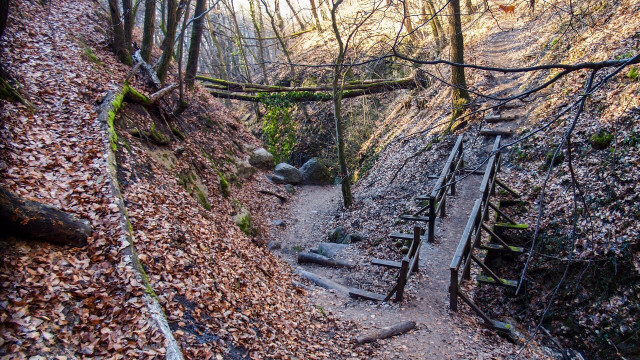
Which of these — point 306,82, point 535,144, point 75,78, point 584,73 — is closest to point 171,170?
point 75,78

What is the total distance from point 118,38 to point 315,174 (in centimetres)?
1082

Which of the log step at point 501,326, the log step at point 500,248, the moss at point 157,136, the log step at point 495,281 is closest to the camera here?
the log step at point 501,326

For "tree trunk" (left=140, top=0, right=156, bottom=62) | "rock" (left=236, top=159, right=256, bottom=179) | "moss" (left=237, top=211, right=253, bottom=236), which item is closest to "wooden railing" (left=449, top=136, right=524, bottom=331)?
"moss" (left=237, top=211, right=253, bottom=236)

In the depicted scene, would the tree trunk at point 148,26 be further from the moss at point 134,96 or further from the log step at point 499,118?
the log step at point 499,118

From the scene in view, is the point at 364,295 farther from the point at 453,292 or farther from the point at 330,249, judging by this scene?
the point at 330,249

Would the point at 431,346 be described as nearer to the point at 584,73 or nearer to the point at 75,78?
the point at 584,73

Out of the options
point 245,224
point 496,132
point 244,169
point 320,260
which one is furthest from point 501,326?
point 244,169

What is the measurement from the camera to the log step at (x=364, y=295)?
7.48 meters

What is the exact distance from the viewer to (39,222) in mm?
4156

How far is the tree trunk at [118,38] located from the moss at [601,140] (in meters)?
13.3

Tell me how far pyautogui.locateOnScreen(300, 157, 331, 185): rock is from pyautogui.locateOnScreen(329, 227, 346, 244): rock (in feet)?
24.9

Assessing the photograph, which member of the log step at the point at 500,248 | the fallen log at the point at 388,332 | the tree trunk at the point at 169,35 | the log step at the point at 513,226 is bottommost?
the fallen log at the point at 388,332

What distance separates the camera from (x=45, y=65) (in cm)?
850

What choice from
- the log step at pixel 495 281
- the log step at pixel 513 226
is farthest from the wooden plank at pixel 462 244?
the log step at pixel 513 226
